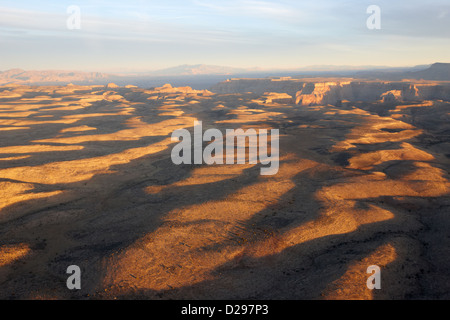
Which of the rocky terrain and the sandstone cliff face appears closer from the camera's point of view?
the rocky terrain

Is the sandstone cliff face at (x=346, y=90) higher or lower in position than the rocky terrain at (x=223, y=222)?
higher

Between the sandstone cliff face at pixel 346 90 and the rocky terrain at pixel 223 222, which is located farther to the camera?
the sandstone cliff face at pixel 346 90

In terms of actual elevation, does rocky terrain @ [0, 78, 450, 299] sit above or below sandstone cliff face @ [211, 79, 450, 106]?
below

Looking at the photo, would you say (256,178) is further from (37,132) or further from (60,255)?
(37,132)

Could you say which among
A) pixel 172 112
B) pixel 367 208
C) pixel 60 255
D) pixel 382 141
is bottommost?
pixel 60 255

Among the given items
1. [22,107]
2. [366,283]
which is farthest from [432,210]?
[22,107]
